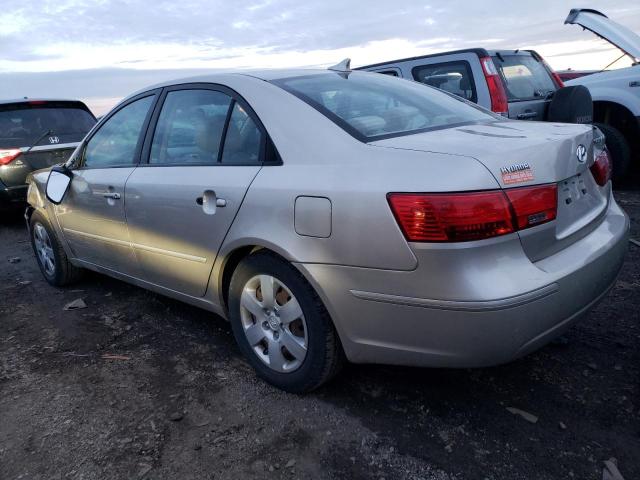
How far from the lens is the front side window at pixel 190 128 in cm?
284

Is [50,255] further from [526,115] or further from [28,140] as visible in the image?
[526,115]

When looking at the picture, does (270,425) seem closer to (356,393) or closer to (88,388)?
(356,393)

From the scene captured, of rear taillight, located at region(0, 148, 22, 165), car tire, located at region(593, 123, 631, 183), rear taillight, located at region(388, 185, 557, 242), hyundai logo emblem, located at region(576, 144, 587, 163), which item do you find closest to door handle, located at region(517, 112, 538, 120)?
car tire, located at region(593, 123, 631, 183)

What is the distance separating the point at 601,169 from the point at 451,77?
156 inches

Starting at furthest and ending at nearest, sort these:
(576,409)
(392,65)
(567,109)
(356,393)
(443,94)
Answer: (392,65)
(567,109)
(443,94)
(356,393)
(576,409)

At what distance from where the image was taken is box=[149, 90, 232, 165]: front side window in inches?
112

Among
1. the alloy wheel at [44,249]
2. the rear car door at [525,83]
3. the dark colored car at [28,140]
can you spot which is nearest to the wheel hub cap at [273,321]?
the alloy wheel at [44,249]

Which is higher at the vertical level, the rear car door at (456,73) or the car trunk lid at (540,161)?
the rear car door at (456,73)

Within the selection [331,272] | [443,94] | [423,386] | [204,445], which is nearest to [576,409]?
[423,386]

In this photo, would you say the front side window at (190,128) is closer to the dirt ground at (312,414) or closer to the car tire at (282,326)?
the car tire at (282,326)

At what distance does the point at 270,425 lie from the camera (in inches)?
94.8

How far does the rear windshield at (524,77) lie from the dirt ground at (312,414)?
3.42 metres

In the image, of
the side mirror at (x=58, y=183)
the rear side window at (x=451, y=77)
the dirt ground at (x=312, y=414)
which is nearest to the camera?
the dirt ground at (x=312, y=414)

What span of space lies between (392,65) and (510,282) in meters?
5.47
